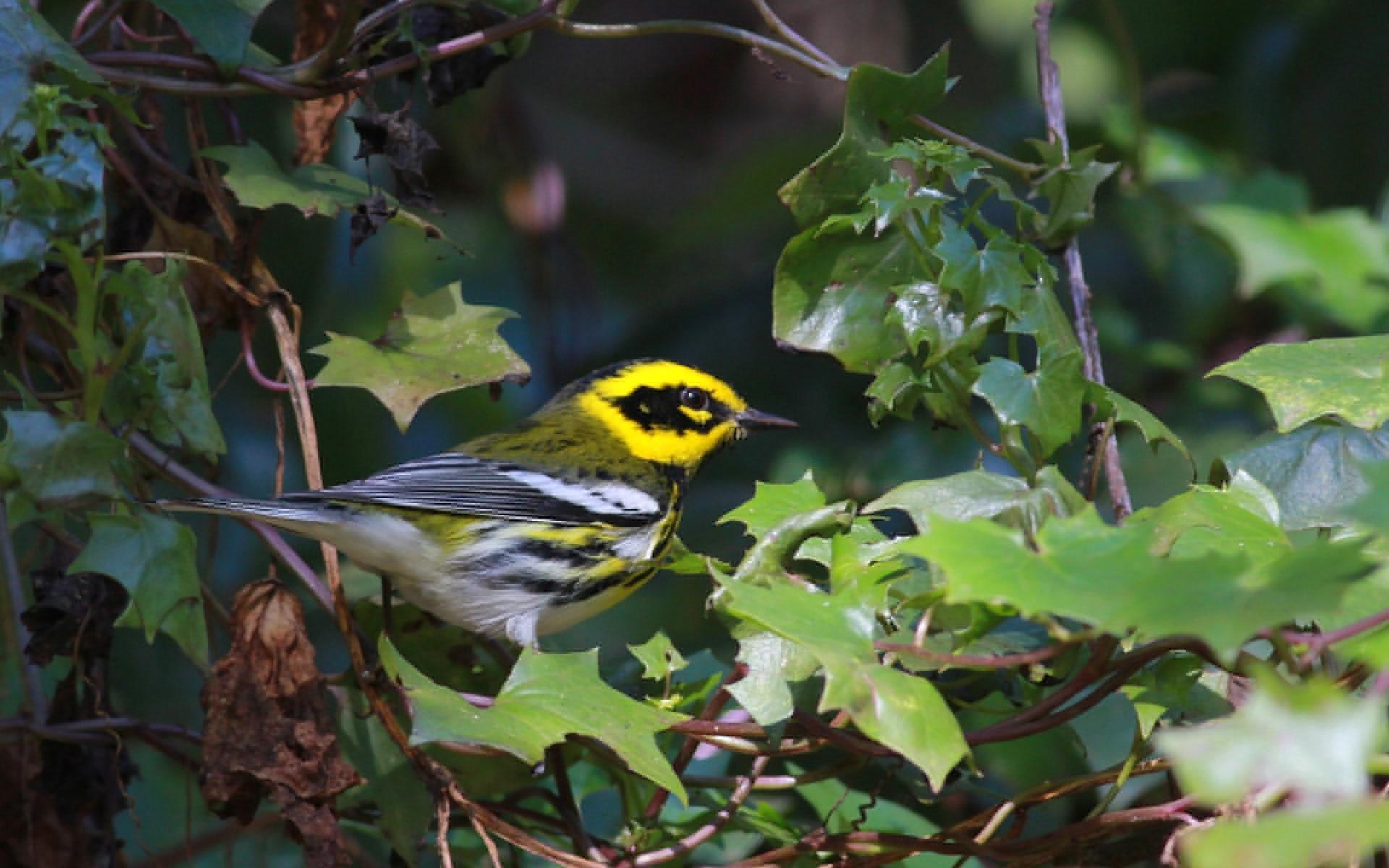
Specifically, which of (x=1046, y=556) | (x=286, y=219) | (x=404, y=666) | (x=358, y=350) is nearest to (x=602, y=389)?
(x=286, y=219)

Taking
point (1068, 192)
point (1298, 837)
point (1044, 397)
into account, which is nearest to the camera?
point (1298, 837)

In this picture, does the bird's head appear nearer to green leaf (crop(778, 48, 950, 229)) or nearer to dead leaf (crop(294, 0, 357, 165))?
dead leaf (crop(294, 0, 357, 165))

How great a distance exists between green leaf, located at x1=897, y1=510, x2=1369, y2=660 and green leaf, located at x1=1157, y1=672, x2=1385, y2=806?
0.50 ft

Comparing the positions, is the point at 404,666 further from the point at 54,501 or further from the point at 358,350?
the point at 358,350

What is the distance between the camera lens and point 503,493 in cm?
225

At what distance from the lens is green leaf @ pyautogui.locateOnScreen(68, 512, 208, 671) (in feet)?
4.61

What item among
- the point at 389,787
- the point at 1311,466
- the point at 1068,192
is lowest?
the point at 389,787

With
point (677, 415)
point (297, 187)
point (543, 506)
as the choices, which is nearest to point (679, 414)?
point (677, 415)

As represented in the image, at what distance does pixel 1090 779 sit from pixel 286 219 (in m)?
1.89

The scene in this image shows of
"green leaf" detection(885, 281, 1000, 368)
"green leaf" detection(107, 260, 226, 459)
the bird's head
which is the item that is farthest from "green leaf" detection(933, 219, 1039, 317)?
the bird's head

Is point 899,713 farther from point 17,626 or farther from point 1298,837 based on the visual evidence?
point 17,626

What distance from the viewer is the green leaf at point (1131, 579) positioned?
2.68 ft

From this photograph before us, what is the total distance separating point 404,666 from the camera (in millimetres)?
1340

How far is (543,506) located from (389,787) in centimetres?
64
